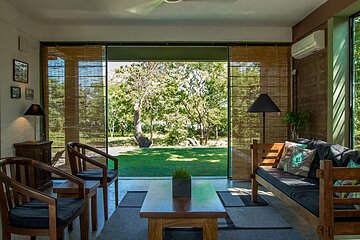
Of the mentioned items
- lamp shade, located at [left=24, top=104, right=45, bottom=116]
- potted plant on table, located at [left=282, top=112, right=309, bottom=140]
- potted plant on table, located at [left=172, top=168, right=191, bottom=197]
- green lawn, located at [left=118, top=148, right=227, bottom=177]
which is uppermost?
lamp shade, located at [left=24, top=104, right=45, bottom=116]

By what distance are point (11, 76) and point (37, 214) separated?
3.19m

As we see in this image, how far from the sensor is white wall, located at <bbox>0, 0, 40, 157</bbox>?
4840 mm

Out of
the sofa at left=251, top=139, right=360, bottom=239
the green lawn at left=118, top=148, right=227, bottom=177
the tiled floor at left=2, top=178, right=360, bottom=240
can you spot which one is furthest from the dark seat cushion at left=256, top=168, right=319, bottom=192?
the green lawn at left=118, top=148, right=227, bottom=177

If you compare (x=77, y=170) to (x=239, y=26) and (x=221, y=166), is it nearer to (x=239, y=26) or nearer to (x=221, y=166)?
(x=239, y=26)

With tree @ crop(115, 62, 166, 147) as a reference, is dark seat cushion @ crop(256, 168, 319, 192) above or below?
below

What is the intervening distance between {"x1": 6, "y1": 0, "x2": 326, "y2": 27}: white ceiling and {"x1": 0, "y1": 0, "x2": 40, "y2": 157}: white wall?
0.18 meters

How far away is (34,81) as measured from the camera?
5.96 metres

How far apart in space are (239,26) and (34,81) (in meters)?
3.67

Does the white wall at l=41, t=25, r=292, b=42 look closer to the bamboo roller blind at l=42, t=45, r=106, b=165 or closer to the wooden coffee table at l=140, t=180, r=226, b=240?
the bamboo roller blind at l=42, t=45, r=106, b=165

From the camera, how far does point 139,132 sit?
A: 39.9 ft

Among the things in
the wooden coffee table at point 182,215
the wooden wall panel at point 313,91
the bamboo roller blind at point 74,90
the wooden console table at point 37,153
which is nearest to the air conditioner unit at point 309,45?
the wooden wall panel at point 313,91

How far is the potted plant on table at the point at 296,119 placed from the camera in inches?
219

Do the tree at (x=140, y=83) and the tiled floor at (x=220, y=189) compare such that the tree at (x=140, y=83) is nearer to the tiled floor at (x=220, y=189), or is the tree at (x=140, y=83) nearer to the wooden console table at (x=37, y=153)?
the tiled floor at (x=220, y=189)

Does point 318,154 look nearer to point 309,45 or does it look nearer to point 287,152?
point 287,152
